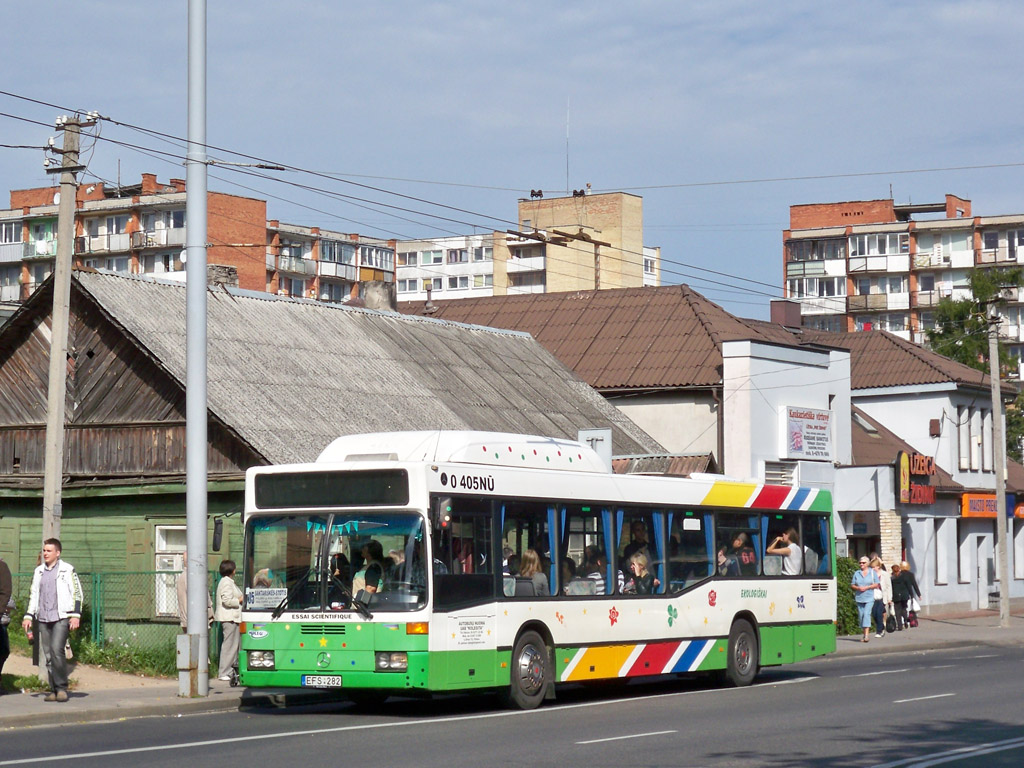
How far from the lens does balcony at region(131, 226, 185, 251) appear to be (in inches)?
3720

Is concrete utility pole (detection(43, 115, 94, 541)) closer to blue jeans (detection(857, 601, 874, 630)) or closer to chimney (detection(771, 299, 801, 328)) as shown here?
blue jeans (detection(857, 601, 874, 630))

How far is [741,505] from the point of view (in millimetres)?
20484

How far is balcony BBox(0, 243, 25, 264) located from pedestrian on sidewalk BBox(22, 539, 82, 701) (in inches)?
3389

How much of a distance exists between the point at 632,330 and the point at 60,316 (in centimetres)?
2327

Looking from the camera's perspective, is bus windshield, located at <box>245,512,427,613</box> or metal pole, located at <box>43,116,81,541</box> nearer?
bus windshield, located at <box>245,512,427,613</box>

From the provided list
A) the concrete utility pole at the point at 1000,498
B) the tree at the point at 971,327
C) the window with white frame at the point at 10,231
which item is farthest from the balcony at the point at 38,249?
the concrete utility pole at the point at 1000,498

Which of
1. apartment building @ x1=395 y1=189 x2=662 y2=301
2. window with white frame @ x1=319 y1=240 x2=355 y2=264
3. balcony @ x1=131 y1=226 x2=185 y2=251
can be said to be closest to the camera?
apartment building @ x1=395 y1=189 x2=662 y2=301

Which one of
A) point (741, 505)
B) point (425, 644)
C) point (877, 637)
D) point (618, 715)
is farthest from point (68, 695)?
point (877, 637)

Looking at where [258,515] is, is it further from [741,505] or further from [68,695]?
[741,505]

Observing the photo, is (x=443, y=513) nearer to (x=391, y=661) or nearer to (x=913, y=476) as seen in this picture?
(x=391, y=661)

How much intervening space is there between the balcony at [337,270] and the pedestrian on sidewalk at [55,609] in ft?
318

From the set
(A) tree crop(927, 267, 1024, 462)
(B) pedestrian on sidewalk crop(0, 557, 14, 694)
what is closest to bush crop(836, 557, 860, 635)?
(B) pedestrian on sidewalk crop(0, 557, 14, 694)

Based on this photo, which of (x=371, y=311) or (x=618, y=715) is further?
(x=371, y=311)

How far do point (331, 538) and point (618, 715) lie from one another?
3426 mm
